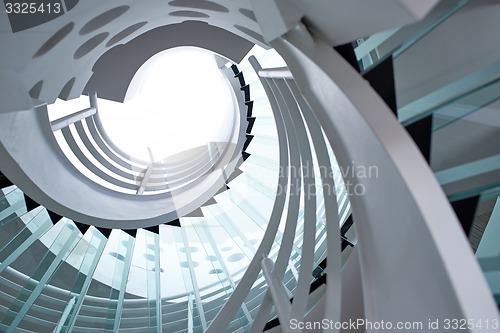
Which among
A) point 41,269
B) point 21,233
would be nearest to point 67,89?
point 21,233

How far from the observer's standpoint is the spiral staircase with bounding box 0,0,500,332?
219 centimetres

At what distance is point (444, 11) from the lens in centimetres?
211

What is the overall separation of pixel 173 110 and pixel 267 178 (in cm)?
899

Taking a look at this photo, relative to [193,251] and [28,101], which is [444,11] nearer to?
[28,101]

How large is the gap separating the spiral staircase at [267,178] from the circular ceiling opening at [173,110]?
35.6 inches

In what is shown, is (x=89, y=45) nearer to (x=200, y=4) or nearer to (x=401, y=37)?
(x=200, y=4)

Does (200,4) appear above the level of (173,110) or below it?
below

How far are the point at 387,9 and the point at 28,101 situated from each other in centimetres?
432

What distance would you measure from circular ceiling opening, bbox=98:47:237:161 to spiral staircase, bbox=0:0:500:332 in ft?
2.97

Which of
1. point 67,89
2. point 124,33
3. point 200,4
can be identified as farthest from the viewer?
point 124,33

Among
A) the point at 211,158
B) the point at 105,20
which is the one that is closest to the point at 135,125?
the point at 211,158

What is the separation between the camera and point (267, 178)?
9625 mm

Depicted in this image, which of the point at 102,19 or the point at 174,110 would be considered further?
the point at 174,110
